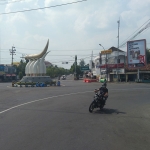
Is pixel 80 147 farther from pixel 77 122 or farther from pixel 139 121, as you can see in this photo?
pixel 139 121

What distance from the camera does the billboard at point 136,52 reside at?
125 feet

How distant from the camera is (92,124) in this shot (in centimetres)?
812

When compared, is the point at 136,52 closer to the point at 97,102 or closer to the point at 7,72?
the point at 97,102

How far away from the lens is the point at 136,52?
39312 mm

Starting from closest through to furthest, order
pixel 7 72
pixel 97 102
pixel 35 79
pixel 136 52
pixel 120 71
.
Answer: pixel 97 102, pixel 136 52, pixel 35 79, pixel 120 71, pixel 7 72

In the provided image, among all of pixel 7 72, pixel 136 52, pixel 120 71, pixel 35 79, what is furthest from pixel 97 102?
pixel 7 72

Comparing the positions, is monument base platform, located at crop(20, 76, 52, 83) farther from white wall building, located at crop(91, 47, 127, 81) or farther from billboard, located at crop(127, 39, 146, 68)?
white wall building, located at crop(91, 47, 127, 81)

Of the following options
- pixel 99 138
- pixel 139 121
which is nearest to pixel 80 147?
pixel 99 138

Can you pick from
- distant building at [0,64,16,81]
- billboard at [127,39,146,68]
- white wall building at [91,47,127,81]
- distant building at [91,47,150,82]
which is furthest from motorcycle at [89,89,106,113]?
distant building at [0,64,16,81]

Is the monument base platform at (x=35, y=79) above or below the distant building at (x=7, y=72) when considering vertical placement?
below

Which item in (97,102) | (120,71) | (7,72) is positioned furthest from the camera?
(7,72)

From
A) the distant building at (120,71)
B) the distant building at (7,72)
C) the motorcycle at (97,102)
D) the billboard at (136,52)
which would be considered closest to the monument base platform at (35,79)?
the billboard at (136,52)

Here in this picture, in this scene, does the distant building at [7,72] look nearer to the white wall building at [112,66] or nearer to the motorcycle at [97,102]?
the white wall building at [112,66]

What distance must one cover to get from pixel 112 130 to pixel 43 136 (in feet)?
7.59
